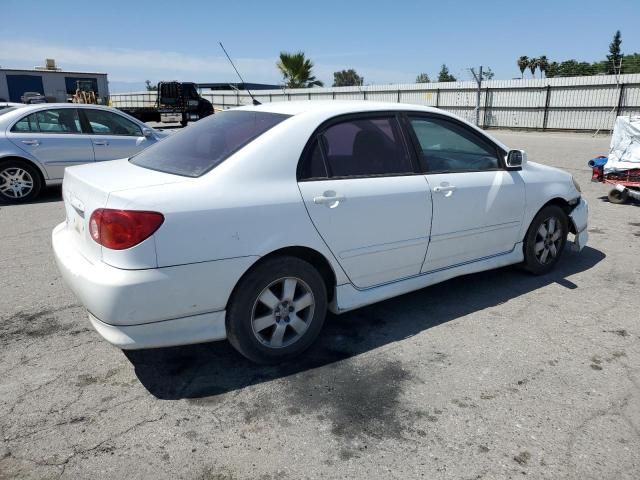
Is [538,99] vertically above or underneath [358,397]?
above

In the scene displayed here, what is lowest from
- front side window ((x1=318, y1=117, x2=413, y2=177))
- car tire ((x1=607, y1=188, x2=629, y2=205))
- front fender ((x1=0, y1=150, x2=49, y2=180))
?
car tire ((x1=607, y1=188, x2=629, y2=205))

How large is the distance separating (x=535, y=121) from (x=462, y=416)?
2669 cm

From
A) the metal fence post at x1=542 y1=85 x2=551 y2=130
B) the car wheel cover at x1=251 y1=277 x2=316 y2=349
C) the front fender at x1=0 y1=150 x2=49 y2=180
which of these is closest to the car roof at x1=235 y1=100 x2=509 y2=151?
the car wheel cover at x1=251 y1=277 x2=316 y2=349

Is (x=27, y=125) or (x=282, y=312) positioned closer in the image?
(x=282, y=312)

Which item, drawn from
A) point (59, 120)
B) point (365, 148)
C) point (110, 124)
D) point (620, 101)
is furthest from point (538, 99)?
point (365, 148)

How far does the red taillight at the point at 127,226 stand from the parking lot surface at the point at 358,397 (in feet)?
3.04

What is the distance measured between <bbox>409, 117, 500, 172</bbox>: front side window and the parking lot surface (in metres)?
1.12

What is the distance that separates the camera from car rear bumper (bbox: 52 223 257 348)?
2.68 metres

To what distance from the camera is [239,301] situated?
2979 millimetres

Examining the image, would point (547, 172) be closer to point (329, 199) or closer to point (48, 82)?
point (329, 199)

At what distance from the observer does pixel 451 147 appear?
4211 mm

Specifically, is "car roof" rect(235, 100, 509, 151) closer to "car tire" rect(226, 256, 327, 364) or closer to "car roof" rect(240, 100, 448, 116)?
"car roof" rect(240, 100, 448, 116)

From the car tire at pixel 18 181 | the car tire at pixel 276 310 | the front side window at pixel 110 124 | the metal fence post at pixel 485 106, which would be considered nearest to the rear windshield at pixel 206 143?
the car tire at pixel 276 310

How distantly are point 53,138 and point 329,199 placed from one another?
6.72 meters
